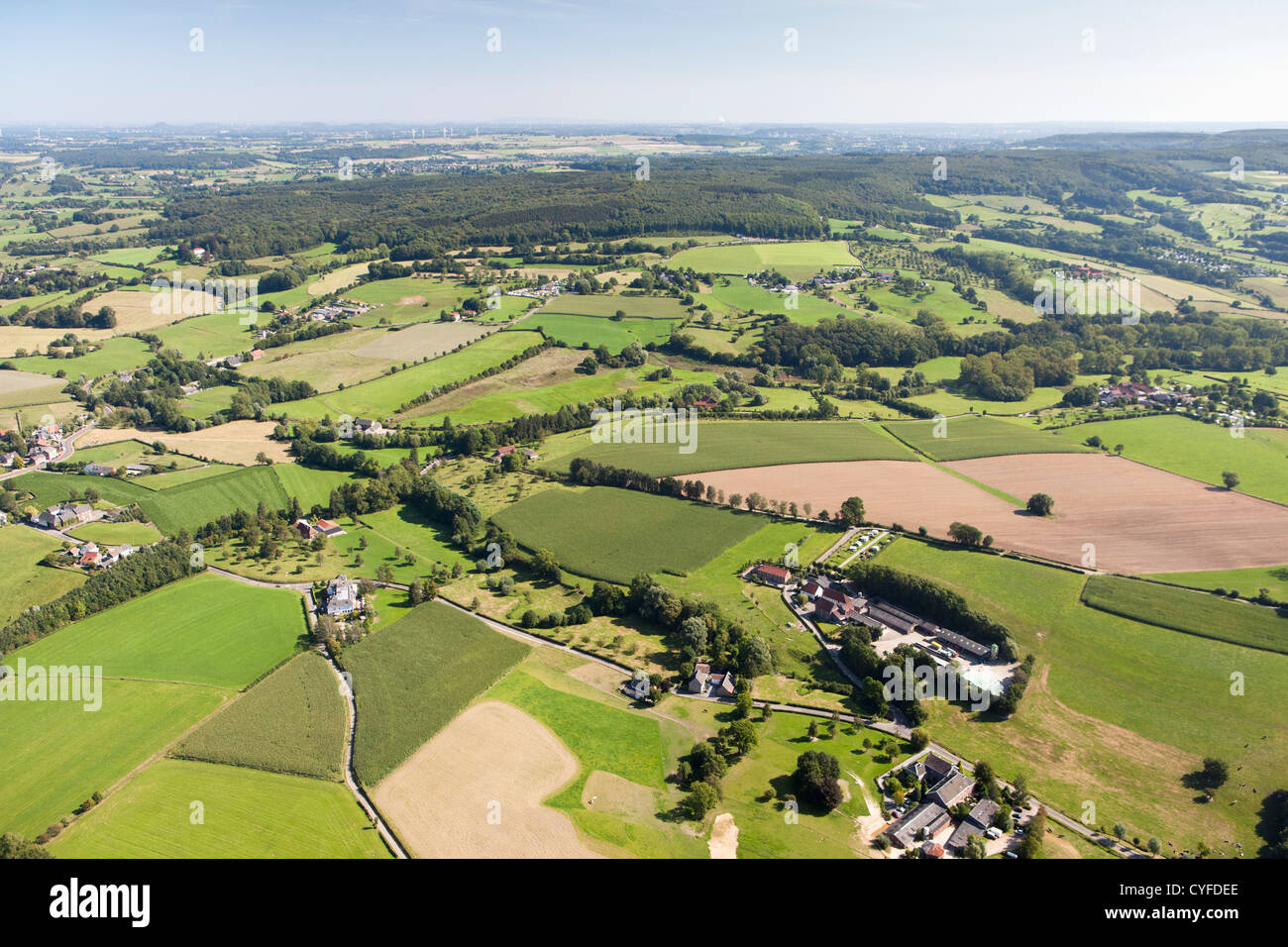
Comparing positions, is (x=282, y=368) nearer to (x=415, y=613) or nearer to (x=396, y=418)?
(x=396, y=418)

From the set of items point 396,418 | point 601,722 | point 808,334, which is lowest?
point 601,722

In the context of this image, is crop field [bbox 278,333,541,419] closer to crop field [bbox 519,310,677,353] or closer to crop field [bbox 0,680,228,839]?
crop field [bbox 519,310,677,353]

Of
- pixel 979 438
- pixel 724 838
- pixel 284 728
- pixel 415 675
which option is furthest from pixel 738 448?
pixel 284 728

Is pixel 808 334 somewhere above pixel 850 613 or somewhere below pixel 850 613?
above

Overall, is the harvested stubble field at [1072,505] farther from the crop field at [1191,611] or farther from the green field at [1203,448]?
the green field at [1203,448]

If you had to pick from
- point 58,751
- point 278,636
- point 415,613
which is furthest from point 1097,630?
point 58,751

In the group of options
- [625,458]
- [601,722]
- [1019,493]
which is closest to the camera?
[601,722]
